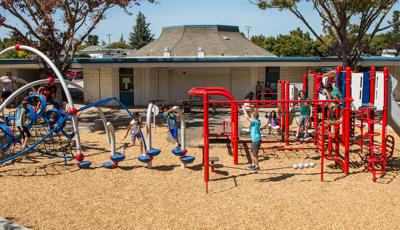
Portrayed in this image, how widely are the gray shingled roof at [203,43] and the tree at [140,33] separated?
158 ft

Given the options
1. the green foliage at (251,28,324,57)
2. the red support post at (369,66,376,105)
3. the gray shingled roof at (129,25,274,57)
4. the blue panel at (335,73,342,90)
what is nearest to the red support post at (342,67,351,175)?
the red support post at (369,66,376,105)

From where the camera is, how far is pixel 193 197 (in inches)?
355

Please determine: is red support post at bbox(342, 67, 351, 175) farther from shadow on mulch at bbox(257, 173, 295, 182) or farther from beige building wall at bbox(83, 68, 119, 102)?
beige building wall at bbox(83, 68, 119, 102)

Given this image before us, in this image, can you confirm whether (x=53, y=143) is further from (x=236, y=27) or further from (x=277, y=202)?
(x=236, y=27)

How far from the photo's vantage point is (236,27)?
43.8 metres

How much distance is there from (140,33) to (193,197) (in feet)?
279

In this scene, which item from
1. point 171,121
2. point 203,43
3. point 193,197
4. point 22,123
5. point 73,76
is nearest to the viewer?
point 193,197

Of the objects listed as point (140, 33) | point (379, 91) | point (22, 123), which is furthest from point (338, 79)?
point (140, 33)

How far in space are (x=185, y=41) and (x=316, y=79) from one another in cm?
2660

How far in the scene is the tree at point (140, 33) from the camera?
297 feet

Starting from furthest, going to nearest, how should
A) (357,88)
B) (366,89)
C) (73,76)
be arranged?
(73,76)
(357,88)
(366,89)

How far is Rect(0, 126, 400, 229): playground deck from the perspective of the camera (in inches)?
301

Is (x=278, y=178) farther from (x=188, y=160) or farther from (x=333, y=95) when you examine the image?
(x=333, y=95)

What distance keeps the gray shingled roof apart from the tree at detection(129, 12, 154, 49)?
48.2m
